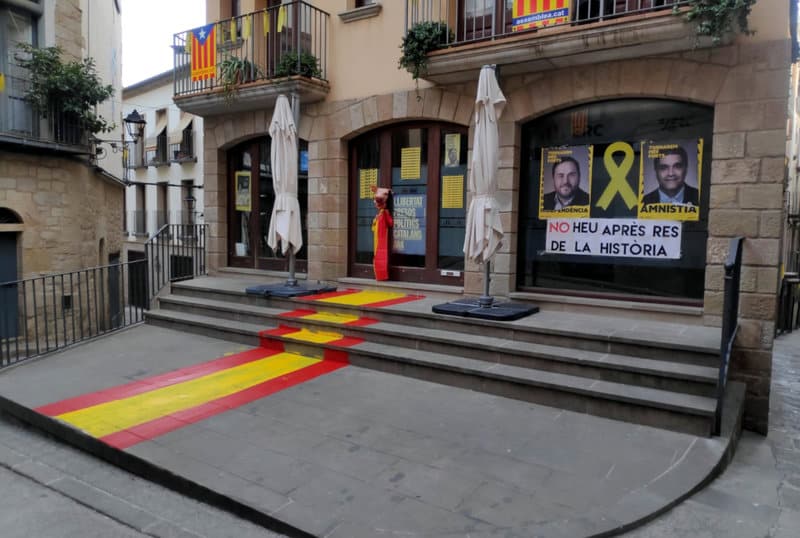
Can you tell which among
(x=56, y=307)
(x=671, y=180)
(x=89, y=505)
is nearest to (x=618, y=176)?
(x=671, y=180)

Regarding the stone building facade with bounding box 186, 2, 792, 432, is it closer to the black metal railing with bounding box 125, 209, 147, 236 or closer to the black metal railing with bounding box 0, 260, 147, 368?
the black metal railing with bounding box 0, 260, 147, 368

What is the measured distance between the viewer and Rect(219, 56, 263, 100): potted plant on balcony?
31.4 ft

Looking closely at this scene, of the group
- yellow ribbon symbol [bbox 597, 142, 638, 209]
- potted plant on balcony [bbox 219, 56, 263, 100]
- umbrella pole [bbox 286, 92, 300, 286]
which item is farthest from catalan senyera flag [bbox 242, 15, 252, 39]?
yellow ribbon symbol [bbox 597, 142, 638, 209]

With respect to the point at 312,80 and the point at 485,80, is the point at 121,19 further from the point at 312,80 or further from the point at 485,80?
the point at 485,80

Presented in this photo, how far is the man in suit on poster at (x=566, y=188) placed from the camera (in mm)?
7309

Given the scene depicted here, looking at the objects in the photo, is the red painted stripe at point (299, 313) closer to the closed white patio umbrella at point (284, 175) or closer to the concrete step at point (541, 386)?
the concrete step at point (541, 386)

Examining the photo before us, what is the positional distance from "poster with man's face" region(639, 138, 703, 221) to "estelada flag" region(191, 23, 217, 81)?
290 inches

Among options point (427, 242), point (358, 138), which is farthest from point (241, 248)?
point (427, 242)

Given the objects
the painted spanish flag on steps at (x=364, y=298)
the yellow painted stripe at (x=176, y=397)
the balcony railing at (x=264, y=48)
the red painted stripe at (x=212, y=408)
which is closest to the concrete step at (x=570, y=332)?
the painted spanish flag on steps at (x=364, y=298)

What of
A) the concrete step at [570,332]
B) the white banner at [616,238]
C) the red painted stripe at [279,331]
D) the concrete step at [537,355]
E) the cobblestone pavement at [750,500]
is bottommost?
the cobblestone pavement at [750,500]

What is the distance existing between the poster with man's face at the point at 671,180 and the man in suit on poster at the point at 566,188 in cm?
74

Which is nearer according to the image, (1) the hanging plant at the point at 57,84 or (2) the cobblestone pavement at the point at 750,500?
(2) the cobblestone pavement at the point at 750,500

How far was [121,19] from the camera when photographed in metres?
17.5

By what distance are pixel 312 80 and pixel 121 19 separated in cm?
1210
